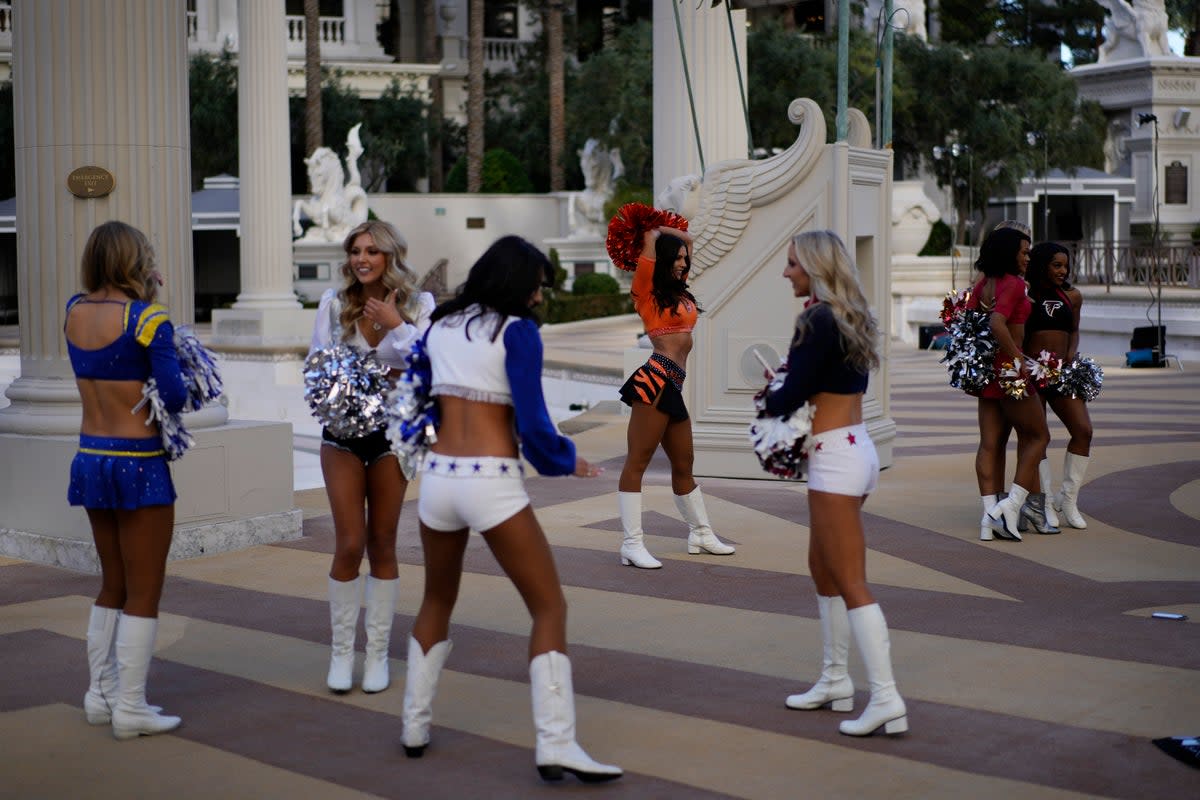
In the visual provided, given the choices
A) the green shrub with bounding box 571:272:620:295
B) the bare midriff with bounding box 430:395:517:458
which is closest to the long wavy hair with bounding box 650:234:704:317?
the bare midriff with bounding box 430:395:517:458

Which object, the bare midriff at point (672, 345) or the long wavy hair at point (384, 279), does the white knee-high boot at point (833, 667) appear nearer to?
the long wavy hair at point (384, 279)

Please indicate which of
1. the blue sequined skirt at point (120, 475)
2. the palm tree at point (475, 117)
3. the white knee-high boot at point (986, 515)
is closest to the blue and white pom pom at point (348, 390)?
the blue sequined skirt at point (120, 475)

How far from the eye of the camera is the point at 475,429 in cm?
514

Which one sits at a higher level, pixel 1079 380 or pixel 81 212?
pixel 81 212

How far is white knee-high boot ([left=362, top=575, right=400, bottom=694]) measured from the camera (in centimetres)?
633

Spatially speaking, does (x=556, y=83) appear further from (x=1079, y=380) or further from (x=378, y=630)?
(x=378, y=630)

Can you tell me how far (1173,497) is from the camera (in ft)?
36.3

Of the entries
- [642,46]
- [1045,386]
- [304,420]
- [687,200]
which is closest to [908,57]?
[642,46]

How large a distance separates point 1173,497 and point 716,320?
142 inches

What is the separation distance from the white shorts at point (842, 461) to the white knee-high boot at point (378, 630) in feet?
5.83

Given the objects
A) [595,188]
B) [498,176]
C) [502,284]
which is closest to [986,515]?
[502,284]

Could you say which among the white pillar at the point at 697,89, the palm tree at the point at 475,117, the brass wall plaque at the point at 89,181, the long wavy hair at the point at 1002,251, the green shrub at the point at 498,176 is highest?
the palm tree at the point at 475,117

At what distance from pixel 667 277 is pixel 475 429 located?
377cm

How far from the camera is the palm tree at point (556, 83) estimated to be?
151ft
